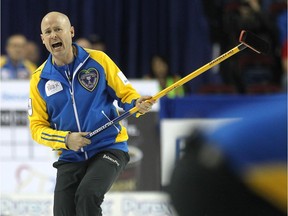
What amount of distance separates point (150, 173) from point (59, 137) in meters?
2.45

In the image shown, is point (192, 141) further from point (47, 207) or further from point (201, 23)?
point (201, 23)

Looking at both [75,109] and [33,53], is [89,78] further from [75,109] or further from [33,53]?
[33,53]

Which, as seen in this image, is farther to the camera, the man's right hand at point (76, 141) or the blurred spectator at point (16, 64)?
the blurred spectator at point (16, 64)

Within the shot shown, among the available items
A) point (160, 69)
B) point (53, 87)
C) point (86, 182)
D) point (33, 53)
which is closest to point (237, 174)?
point (86, 182)

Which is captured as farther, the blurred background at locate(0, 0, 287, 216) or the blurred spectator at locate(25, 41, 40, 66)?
the blurred spectator at locate(25, 41, 40, 66)

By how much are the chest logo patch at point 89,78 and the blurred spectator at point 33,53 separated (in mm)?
3134

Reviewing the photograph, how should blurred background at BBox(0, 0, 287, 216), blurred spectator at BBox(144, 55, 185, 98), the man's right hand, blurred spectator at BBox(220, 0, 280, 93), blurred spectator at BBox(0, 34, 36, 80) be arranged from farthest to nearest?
blurred spectator at BBox(144, 55, 185, 98)
blurred spectator at BBox(220, 0, 280, 93)
blurred spectator at BBox(0, 34, 36, 80)
blurred background at BBox(0, 0, 287, 216)
the man's right hand

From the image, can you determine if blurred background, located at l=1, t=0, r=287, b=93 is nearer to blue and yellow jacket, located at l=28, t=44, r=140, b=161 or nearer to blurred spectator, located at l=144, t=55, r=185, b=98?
blurred spectator, located at l=144, t=55, r=185, b=98

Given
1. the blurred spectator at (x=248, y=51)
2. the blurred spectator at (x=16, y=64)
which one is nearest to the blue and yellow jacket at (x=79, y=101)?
the blurred spectator at (x=16, y=64)

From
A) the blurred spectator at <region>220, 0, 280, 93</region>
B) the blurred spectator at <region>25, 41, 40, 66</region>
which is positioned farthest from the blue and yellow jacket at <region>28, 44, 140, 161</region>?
the blurred spectator at <region>220, 0, 280, 93</region>

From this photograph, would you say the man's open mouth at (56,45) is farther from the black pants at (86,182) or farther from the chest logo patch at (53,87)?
the black pants at (86,182)

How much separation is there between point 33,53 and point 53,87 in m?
3.36

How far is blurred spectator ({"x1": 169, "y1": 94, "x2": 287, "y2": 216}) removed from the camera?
161 centimetres

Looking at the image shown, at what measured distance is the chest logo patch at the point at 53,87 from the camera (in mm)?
3504
